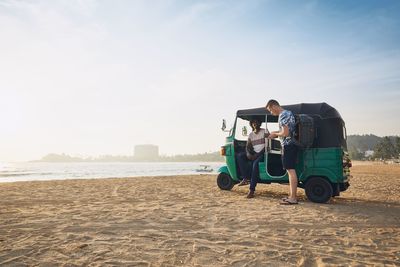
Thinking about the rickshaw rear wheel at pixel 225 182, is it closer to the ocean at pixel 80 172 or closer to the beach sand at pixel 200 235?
the beach sand at pixel 200 235

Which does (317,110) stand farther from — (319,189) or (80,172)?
(80,172)

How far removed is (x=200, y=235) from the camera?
14.0ft

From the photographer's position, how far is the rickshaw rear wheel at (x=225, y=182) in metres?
9.70

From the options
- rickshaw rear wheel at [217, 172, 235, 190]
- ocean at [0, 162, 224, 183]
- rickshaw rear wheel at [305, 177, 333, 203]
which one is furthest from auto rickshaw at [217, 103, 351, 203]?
ocean at [0, 162, 224, 183]

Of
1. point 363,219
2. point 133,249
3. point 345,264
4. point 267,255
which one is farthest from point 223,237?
point 363,219

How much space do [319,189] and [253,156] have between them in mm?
1901

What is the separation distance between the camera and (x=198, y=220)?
5219 mm

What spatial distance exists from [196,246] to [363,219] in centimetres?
341

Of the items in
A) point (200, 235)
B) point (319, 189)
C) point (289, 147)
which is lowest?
point (200, 235)

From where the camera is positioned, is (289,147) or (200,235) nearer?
(200,235)

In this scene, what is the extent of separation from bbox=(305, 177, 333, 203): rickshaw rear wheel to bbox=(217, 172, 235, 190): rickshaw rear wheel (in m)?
2.82

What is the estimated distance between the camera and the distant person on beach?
8.06 metres

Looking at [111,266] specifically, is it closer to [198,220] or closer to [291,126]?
[198,220]

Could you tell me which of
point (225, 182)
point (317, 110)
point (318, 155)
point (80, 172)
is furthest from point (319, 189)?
point (80, 172)
